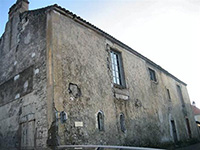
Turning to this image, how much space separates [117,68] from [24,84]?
4633 millimetres

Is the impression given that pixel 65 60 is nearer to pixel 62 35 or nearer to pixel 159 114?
pixel 62 35

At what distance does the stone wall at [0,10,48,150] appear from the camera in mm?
6113

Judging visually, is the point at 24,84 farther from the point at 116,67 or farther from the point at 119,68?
the point at 119,68

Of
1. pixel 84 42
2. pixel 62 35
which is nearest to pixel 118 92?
pixel 84 42

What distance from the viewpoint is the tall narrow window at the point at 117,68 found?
927 centimetres

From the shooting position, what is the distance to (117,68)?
382 inches

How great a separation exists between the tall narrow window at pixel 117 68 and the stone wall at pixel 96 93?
29 centimetres

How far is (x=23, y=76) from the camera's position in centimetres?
736

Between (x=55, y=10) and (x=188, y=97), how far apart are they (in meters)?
16.4

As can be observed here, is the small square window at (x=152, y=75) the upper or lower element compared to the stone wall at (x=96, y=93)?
upper

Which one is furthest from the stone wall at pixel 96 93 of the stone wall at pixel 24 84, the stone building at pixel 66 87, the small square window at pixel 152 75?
the small square window at pixel 152 75

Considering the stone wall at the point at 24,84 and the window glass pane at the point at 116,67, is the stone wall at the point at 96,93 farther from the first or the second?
the stone wall at the point at 24,84

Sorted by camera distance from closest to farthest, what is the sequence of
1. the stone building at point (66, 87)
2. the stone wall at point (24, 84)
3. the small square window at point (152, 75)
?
1. the stone building at point (66, 87)
2. the stone wall at point (24, 84)
3. the small square window at point (152, 75)

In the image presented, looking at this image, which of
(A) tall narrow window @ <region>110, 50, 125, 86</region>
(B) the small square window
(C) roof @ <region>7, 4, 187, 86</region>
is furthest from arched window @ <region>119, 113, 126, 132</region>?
(B) the small square window
